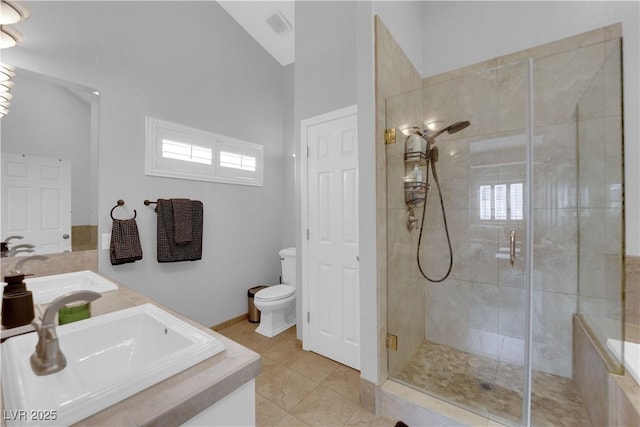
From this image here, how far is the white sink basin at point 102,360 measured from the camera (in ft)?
1.91

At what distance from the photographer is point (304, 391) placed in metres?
1.82

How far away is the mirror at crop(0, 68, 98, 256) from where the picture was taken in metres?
1.27

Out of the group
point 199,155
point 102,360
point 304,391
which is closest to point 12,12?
point 102,360

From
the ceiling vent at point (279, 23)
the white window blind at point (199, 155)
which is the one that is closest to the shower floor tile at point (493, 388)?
the white window blind at point (199, 155)

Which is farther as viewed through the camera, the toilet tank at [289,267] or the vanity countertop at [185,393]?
the toilet tank at [289,267]

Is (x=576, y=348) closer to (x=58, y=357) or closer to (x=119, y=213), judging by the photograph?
(x=58, y=357)

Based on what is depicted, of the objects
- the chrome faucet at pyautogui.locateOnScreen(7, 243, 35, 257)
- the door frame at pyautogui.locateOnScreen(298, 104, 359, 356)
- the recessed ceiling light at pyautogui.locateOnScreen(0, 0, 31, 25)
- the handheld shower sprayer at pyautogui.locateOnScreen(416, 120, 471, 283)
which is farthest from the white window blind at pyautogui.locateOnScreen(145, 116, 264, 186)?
the handheld shower sprayer at pyautogui.locateOnScreen(416, 120, 471, 283)

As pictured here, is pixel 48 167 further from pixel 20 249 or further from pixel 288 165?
pixel 288 165

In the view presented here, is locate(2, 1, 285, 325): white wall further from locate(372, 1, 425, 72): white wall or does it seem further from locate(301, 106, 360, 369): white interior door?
locate(372, 1, 425, 72): white wall

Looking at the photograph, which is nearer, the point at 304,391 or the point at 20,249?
the point at 20,249

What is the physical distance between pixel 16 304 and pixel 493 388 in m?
2.36

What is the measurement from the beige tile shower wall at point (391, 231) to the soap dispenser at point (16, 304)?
5.04 feet

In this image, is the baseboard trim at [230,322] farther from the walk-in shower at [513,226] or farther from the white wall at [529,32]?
the white wall at [529,32]

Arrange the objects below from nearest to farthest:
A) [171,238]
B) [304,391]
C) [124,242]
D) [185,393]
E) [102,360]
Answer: [185,393]
[102,360]
[304,391]
[124,242]
[171,238]
